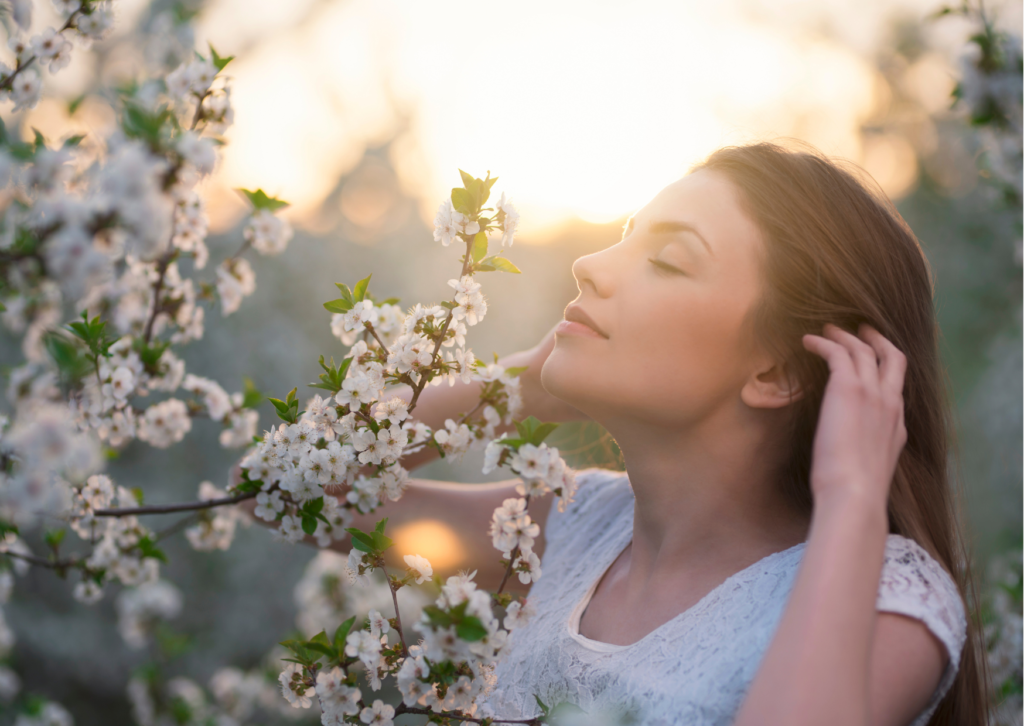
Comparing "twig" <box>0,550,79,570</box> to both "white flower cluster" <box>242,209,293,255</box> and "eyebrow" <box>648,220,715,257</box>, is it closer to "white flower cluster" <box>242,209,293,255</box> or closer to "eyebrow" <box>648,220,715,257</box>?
"white flower cluster" <box>242,209,293,255</box>

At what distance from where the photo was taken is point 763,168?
1.62 m

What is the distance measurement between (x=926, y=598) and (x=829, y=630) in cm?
30

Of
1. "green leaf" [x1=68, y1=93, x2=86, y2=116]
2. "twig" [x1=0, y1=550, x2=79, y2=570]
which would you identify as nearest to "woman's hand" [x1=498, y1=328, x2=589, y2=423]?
"twig" [x1=0, y1=550, x2=79, y2=570]

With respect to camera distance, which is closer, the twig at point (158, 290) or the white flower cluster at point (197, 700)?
the twig at point (158, 290)

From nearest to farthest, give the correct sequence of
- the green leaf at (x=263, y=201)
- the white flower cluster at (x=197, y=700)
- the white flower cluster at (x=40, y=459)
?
the white flower cluster at (x=40, y=459) < the green leaf at (x=263, y=201) < the white flower cluster at (x=197, y=700)

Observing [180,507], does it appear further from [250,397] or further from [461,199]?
[461,199]

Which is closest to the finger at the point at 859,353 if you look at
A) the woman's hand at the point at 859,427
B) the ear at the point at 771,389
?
the woman's hand at the point at 859,427

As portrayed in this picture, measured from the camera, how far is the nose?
148 cm

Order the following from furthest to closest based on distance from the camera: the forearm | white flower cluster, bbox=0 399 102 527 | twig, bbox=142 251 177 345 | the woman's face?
twig, bbox=142 251 177 345, the woman's face, the forearm, white flower cluster, bbox=0 399 102 527

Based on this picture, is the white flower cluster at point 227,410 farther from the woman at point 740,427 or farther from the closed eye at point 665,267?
the closed eye at point 665,267

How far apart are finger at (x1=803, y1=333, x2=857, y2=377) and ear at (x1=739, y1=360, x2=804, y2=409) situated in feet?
0.41

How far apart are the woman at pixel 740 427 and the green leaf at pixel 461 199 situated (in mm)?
375

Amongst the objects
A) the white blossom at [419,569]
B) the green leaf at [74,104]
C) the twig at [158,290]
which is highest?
the green leaf at [74,104]

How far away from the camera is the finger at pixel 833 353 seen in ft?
4.12
